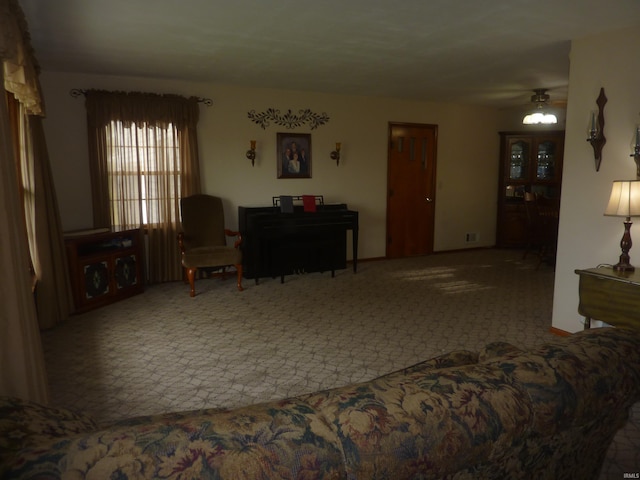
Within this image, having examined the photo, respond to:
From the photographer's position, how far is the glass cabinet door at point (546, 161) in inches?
288

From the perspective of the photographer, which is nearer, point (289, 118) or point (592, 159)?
point (592, 159)

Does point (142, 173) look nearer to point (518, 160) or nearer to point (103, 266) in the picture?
point (103, 266)

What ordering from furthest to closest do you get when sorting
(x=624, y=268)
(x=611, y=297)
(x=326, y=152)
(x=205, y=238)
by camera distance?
1. (x=326, y=152)
2. (x=205, y=238)
3. (x=624, y=268)
4. (x=611, y=297)

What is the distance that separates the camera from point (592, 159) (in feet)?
11.2

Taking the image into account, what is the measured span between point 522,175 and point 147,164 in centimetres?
589

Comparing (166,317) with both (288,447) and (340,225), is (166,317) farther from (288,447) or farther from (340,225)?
(288,447)

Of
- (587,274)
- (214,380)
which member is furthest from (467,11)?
(214,380)

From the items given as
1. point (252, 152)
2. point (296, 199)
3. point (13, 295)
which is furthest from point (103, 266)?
point (13, 295)

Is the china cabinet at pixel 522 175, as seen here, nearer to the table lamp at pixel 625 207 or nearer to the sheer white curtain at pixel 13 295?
the table lamp at pixel 625 207

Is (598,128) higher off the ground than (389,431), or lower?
higher

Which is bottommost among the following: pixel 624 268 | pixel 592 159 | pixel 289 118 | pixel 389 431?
pixel 624 268

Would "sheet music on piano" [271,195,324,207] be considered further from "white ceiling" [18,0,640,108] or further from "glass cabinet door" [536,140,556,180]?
"glass cabinet door" [536,140,556,180]

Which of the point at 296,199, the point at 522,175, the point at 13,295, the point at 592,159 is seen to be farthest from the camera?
the point at 522,175

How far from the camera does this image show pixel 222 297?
4879mm
